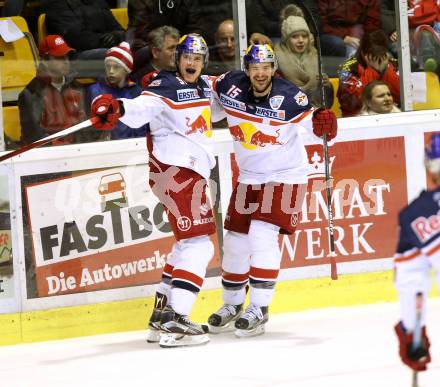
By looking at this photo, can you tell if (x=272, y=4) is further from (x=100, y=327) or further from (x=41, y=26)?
(x=100, y=327)

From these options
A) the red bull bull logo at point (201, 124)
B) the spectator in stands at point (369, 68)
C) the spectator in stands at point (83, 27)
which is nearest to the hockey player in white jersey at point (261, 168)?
the red bull bull logo at point (201, 124)

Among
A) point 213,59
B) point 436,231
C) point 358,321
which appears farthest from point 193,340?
point 436,231

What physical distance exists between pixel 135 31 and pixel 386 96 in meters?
1.38

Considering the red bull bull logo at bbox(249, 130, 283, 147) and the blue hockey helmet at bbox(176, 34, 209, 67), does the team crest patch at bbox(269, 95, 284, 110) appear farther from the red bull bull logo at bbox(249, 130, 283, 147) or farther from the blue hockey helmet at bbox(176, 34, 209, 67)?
the blue hockey helmet at bbox(176, 34, 209, 67)

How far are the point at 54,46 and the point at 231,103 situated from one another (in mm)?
892

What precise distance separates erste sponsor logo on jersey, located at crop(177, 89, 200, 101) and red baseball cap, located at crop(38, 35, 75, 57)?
69 centimetres

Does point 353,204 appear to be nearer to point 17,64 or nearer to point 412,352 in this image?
point 17,64

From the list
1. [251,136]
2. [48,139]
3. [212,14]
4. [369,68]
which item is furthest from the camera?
[369,68]

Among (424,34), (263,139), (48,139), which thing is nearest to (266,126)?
(263,139)

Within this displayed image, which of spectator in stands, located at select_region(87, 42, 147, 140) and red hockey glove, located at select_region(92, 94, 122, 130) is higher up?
spectator in stands, located at select_region(87, 42, 147, 140)

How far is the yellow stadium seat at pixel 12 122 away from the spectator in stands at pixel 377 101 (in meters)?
1.82

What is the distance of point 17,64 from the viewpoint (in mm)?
5824

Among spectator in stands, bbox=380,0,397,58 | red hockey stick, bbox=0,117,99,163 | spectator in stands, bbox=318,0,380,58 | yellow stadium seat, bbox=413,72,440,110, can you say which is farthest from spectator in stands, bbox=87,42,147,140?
yellow stadium seat, bbox=413,72,440,110

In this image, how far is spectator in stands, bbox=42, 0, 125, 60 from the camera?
5969 millimetres
